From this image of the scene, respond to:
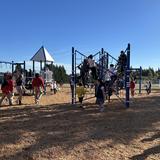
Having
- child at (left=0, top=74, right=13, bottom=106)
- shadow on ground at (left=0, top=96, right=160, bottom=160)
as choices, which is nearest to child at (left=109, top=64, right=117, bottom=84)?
shadow on ground at (left=0, top=96, right=160, bottom=160)

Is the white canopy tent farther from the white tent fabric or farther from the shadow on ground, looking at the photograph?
the shadow on ground

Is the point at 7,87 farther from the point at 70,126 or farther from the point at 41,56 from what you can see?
the point at 41,56

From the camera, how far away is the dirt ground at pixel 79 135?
9250 millimetres

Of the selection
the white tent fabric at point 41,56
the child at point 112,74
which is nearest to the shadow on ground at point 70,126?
the child at point 112,74

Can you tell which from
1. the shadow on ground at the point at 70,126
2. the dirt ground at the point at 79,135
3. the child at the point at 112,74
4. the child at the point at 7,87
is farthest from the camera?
the child at the point at 112,74

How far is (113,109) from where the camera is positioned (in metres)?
16.9

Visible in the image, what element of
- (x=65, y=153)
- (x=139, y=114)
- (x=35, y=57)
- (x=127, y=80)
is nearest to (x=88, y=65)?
(x=127, y=80)

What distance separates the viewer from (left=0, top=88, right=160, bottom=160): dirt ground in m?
9.25

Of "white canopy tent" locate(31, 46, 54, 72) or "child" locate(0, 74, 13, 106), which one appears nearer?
"child" locate(0, 74, 13, 106)

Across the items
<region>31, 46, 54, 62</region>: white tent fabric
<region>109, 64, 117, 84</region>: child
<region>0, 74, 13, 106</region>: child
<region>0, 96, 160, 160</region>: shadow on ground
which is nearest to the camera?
<region>0, 96, 160, 160</region>: shadow on ground

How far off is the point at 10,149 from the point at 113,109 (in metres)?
8.09

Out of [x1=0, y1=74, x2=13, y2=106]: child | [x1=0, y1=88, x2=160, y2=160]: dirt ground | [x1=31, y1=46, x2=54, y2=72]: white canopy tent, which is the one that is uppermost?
[x1=31, y1=46, x2=54, y2=72]: white canopy tent

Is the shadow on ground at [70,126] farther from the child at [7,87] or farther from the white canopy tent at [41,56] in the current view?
the white canopy tent at [41,56]

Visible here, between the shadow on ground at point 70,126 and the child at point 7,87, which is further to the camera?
the child at point 7,87
